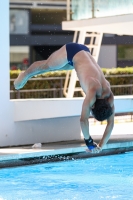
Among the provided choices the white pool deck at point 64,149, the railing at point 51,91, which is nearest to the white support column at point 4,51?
the white pool deck at point 64,149

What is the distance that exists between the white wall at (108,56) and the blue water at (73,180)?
1967cm

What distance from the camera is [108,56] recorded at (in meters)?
31.6

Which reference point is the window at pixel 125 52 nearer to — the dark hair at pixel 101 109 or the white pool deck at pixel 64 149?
the white pool deck at pixel 64 149

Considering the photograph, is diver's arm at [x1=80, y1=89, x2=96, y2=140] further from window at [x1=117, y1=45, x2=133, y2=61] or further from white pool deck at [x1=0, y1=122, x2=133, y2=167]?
window at [x1=117, y1=45, x2=133, y2=61]

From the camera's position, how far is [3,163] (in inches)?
416

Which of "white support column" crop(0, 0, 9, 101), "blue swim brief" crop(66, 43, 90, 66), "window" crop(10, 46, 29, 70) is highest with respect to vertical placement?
"blue swim brief" crop(66, 43, 90, 66)

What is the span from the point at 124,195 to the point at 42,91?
1077 centimetres

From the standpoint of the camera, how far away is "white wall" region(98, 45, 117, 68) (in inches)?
1243

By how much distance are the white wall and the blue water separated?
19671 mm

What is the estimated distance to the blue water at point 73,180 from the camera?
348 inches

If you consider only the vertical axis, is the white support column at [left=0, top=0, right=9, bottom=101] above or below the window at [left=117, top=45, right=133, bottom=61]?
above

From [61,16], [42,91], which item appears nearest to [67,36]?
[61,16]

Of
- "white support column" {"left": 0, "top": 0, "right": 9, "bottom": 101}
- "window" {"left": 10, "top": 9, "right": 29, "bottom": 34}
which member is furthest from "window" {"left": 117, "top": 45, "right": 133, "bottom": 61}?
"white support column" {"left": 0, "top": 0, "right": 9, "bottom": 101}

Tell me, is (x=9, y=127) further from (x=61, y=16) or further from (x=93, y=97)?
(x=61, y=16)
